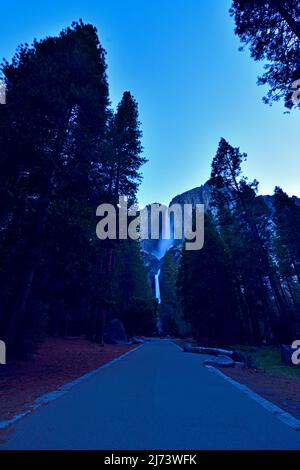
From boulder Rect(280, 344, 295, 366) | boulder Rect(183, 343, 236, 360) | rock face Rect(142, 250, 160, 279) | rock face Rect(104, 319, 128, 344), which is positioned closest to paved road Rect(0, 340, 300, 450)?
boulder Rect(183, 343, 236, 360)

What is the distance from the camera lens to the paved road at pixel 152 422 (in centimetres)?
354

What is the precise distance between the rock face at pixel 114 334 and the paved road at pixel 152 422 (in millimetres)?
24792

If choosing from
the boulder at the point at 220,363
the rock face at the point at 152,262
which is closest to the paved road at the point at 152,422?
the boulder at the point at 220,363

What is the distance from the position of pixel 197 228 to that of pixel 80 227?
1013 inches

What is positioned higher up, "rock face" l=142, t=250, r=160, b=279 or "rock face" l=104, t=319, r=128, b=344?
"rock face" l=142, t=250, r=160, b=279

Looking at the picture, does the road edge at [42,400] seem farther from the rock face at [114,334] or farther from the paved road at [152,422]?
the rock face at [114,334]

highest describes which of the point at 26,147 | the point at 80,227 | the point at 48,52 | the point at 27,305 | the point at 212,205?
the point at 48,52

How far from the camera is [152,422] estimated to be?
435cm

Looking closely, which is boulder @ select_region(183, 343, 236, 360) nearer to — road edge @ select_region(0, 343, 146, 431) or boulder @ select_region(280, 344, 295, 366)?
boulder @ select_region(280, 344, 295, 366)

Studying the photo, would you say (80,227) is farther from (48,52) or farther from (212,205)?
(212,205)

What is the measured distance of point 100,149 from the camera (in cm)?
1238

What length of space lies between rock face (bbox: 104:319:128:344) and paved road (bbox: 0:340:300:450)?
81.3 feet

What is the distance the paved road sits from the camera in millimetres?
3537
